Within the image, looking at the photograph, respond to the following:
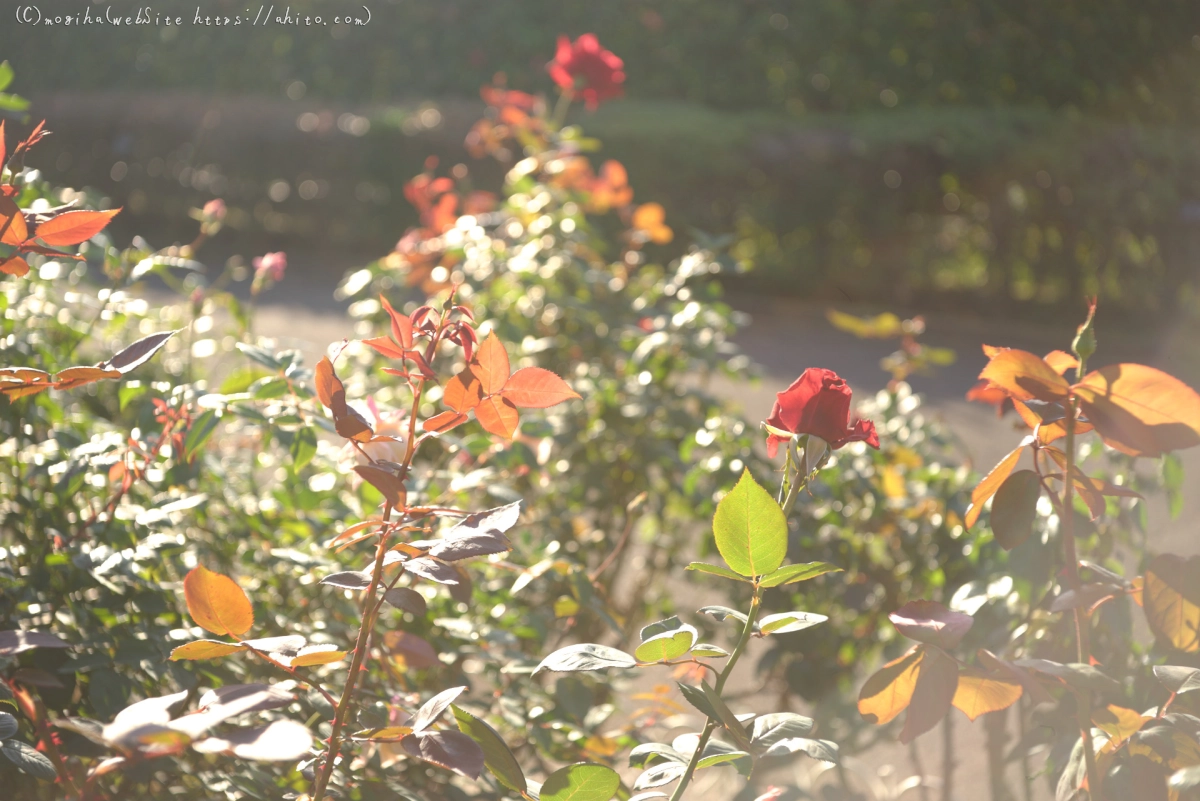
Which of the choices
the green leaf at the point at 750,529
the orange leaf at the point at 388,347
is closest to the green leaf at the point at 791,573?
the green leaf at the point at 750,529

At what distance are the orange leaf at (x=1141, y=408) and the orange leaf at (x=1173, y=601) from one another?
0.45 ft

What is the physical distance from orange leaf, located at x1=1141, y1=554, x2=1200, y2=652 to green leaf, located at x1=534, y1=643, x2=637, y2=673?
0.42m

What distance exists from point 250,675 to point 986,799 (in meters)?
1.84

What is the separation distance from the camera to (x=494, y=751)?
723mm

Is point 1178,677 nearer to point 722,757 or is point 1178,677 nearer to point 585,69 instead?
point 722,757

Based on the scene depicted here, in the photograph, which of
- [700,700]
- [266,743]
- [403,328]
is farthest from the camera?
[403,328]

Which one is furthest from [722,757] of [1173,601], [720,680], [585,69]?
[585,69]

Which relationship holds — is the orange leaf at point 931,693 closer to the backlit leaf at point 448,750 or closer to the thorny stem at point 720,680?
the thorny stem at point 720,680

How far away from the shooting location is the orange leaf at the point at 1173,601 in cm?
77

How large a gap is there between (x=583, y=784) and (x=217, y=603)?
29 centimetres

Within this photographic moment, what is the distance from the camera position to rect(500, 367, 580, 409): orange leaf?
75 centimetres

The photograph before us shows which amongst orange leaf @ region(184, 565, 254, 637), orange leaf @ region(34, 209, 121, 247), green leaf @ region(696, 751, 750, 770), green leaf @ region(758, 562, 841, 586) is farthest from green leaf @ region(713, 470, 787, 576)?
orange leaf @ region(34, 209, 121, 247)

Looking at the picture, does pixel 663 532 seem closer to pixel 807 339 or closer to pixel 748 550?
→ pixel 748 550

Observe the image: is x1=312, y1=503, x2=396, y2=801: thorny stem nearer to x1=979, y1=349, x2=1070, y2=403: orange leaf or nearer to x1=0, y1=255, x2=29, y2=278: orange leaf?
x1=0, y1=255, x2=29, y2=278: orange leaf
